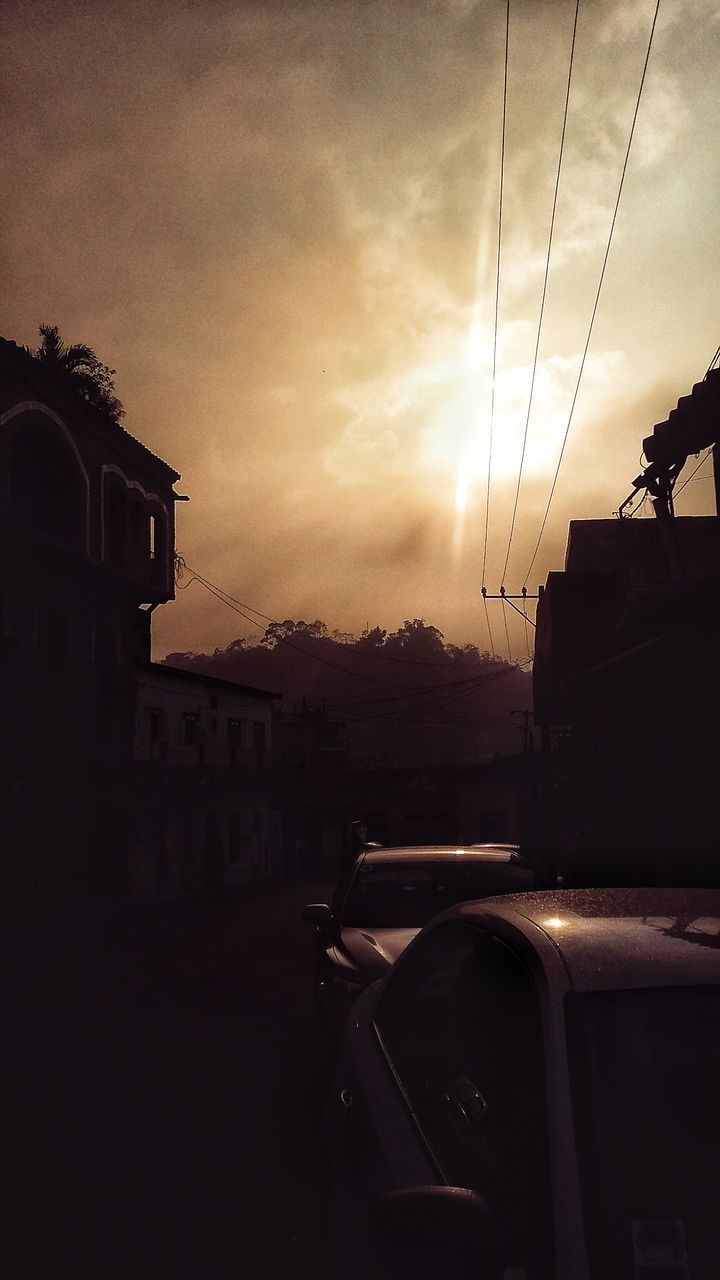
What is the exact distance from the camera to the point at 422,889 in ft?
25.9

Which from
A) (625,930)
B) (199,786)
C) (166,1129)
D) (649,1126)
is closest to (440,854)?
(166,1129)

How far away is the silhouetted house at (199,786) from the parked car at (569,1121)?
37007 millimetres

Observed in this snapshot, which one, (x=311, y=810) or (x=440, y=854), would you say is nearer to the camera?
(x=440, y=854)

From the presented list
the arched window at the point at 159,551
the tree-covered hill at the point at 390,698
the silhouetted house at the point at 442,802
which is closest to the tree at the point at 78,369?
the arched window at the point at 159,551

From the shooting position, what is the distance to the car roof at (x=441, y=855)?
7.86m

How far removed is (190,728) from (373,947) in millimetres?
43035

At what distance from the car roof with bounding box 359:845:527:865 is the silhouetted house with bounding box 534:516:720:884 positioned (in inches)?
127

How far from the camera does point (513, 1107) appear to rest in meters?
2.58

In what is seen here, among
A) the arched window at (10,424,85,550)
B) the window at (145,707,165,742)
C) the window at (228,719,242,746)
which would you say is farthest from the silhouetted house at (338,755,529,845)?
the arched window at (10,424,85,550)

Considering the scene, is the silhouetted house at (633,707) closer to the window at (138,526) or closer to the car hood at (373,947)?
the car hood at (373,947)

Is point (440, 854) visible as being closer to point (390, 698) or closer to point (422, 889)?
point (422, 889)

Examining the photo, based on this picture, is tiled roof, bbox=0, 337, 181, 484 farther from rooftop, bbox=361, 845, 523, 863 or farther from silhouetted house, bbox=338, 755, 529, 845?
silhouetted house, bbox=338, 755, 529, 845

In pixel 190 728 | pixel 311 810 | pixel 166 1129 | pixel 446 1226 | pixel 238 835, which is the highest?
pixel 190 728

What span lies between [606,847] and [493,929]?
23351mm
